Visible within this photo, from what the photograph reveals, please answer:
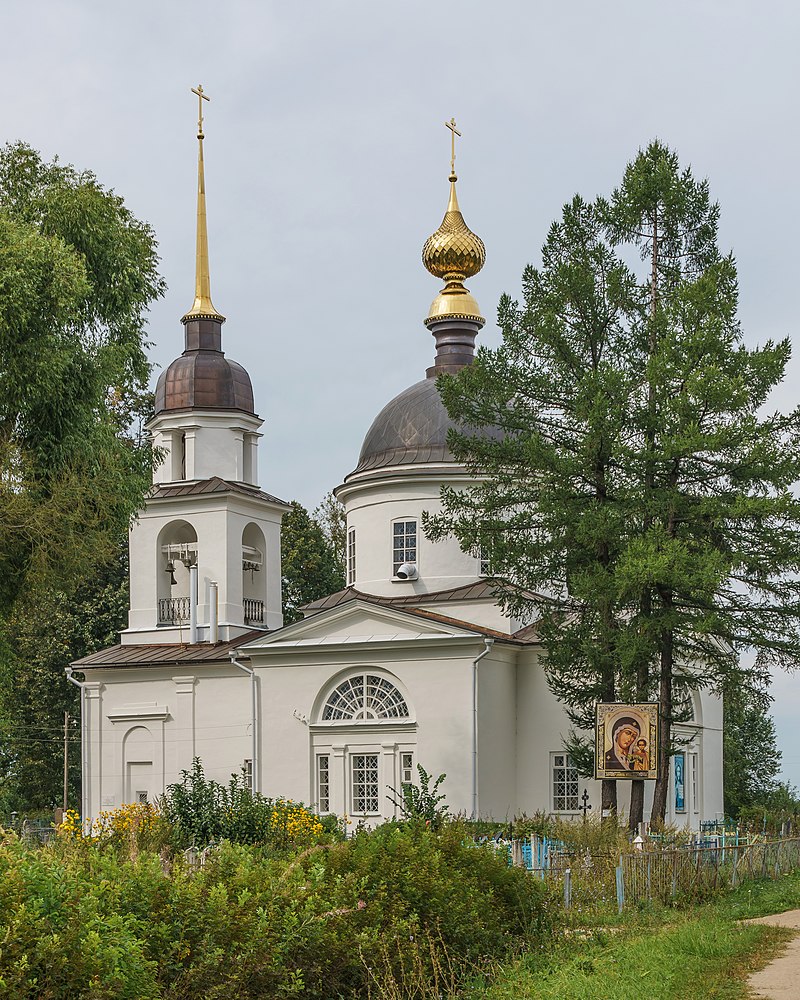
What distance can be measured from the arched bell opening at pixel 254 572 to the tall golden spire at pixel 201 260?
5.43 metres

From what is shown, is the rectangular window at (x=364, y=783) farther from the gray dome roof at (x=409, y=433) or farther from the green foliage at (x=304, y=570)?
the green foliage at (x=304, y=570)

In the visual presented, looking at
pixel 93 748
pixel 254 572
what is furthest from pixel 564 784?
pixel 93 748

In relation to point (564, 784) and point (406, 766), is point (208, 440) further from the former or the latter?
point (564, 784)

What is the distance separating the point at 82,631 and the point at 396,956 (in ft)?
112

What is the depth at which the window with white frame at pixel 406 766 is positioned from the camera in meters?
30.2

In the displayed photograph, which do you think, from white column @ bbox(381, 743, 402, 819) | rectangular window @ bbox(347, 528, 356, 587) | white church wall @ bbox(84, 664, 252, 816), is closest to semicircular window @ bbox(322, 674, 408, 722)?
white column @ bbox(381, 743, 402, 819)

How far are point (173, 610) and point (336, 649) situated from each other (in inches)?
248

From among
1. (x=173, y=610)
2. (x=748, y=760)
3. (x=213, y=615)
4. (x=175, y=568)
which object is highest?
(x=175, y=568)

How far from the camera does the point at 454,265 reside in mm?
37688

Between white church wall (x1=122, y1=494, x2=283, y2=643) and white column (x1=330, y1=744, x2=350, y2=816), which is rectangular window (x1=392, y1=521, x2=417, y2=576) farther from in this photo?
white column (x1=330, y1=744, x2=350, y2=816)

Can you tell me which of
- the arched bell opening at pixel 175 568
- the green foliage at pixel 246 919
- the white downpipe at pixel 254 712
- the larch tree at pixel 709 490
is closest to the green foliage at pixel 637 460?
the larch tree at pixel 709 490

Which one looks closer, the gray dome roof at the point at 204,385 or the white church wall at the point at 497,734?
the white church wall at the point at 497,734

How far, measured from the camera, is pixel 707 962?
12172 millimetres

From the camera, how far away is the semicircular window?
30.8m
